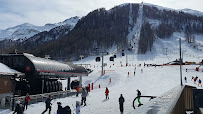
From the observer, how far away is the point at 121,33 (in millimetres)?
160250

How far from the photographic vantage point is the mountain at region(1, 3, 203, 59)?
131500 millimetres

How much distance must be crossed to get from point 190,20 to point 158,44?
82464 millimetres

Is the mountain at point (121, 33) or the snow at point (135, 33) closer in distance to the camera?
the mountain at point (121, 33)

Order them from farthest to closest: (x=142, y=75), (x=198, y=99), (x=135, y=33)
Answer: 1. (x=135, y=33)
2. (x=142, y=75)
3. (x=198, y=99)

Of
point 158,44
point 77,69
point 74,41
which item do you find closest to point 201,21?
point 158,44

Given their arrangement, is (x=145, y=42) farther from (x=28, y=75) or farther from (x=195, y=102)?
(x=195, y=102)

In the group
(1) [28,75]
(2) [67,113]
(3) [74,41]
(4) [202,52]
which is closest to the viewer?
(2) [67,113]

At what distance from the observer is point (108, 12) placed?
633ft

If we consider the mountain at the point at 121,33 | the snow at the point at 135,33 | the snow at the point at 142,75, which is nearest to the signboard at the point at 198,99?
the snow at the point at 142,75

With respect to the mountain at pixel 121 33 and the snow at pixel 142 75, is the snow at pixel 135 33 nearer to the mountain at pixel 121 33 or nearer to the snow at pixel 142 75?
the mountain at pixel 121 33

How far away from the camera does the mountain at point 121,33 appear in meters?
132

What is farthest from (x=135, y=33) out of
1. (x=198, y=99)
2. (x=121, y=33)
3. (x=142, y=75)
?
(x=198, y=99)

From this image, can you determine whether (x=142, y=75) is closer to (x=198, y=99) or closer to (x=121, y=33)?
(x=198, y=99)

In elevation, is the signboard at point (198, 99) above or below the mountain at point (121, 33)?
below
